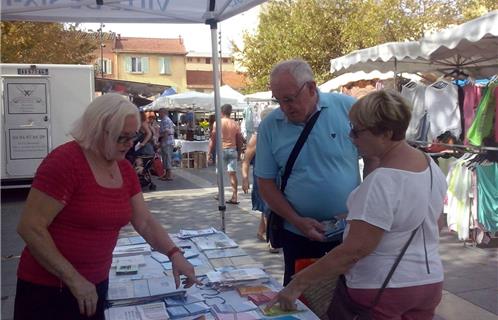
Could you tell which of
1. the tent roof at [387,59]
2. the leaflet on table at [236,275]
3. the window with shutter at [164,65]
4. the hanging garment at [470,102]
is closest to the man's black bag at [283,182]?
the leaflet on table at [236,275]

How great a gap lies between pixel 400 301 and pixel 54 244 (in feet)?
4.49

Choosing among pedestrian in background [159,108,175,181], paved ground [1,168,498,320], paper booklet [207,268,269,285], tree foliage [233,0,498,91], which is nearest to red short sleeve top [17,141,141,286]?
paper booklet [207,268,269,285]

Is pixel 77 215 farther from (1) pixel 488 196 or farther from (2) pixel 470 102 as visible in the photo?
(2) pixel 470 102

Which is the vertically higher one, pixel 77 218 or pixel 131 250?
pixel 77 218

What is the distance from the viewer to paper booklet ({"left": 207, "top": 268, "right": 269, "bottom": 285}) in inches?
98.7

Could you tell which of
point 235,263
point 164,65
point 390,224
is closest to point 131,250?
point 235,263

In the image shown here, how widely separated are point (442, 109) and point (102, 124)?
245 inches

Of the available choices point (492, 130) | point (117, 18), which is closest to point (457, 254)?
point (492, 130)

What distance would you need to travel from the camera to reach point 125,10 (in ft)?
14.9

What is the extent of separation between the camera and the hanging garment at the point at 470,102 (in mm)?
6945

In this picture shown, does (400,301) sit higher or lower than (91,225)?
lower

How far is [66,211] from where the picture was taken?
211cm

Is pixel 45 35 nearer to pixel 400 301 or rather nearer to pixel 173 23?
pixel 173 23

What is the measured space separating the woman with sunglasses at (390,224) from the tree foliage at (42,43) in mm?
11724
